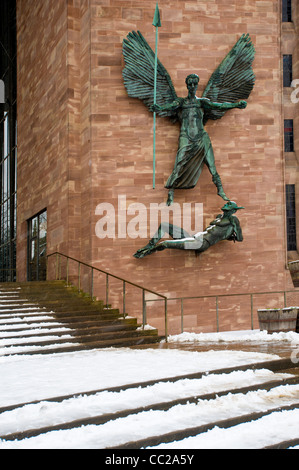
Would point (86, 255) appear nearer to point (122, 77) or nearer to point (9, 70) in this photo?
point (122, 77)

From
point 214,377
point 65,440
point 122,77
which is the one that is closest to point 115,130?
point 122,77

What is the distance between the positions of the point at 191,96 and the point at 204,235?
3.86 m

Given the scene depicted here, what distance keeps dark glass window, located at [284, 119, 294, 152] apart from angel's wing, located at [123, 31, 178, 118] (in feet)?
13.4

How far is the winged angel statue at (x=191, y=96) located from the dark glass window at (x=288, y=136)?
2134mm

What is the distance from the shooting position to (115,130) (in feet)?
52.9

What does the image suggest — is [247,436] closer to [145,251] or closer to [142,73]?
[145,251]

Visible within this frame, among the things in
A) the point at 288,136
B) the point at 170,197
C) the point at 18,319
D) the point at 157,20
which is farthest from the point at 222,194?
the point at 18,319

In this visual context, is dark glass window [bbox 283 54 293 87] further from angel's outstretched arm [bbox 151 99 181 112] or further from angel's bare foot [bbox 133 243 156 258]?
angel's bare foot [bbox 133 243 156 258]

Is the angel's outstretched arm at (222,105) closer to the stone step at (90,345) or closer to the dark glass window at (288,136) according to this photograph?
the dark glass window at (288,136)

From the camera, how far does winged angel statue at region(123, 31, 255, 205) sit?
1557 centimetres

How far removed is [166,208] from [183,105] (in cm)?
290

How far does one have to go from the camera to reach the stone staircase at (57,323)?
1062cm

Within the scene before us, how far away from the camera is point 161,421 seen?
5.68m

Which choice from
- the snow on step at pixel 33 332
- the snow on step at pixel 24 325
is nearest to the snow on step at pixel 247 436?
the snow on step at pixel 33 332
